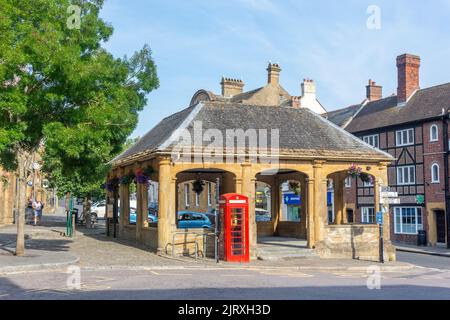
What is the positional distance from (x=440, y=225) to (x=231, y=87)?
26564mm

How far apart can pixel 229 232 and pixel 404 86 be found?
2554 centimetres

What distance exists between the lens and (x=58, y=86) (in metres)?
17.6

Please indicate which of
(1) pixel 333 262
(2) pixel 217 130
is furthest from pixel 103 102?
(1) pixel 333 262

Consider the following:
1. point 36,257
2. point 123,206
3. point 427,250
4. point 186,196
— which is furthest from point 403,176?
point 36,257

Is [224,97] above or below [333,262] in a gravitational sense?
above

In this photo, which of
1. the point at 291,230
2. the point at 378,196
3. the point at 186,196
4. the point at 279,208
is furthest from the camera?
the point at 186,196

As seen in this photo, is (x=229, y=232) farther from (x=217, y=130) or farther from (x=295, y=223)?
(x=295, y=223)

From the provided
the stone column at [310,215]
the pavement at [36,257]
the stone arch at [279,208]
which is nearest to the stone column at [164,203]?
the pavement at [36,257]

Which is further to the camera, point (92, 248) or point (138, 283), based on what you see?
point (92, 248)

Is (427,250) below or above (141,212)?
below

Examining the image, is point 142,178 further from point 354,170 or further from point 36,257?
point 354,170

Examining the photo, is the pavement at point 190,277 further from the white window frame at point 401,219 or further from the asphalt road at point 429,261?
the white window frame at point 401,219

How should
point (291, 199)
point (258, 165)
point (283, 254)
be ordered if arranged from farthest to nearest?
point (291, 199), point (258, 165), point (283, 254)
